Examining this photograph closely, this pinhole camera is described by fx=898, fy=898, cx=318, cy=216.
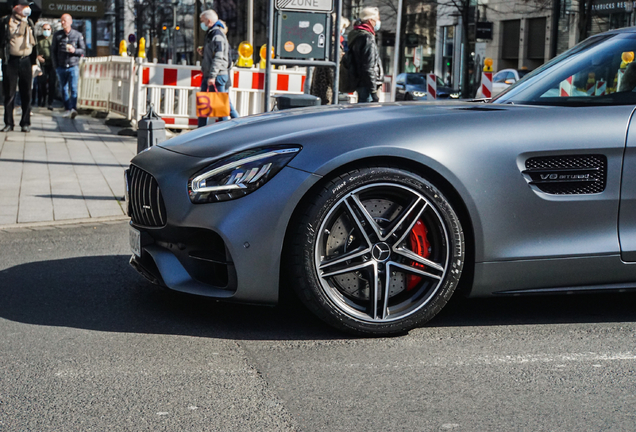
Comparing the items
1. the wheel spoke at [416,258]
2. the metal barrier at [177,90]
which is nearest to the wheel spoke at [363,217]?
the wheel spoke at [416,258]

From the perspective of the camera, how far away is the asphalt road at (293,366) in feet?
9.39

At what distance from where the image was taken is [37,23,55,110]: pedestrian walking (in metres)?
21.3

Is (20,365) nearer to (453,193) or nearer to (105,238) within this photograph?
(453,193)

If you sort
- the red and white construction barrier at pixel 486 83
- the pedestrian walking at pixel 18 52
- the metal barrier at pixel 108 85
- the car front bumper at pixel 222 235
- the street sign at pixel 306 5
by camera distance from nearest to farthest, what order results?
the car front bumper at pixel 222 235 < the street sign at pixel 306 5 < the pedestrian walking at pixel 18 52 < the metal barrier at pixel 108 85 < the red and white construction barrier at pixel 486 83

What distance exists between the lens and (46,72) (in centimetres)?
2264

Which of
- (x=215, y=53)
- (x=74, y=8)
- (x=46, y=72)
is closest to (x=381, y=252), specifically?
(x=215, y=53)

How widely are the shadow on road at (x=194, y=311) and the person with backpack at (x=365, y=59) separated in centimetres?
612

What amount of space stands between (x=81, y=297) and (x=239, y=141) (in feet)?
4.28

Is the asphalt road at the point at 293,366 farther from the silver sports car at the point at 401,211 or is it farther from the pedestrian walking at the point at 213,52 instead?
the pedestrian walking at the point at 213,52

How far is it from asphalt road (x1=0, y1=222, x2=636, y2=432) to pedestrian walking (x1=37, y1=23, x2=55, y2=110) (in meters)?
17.8

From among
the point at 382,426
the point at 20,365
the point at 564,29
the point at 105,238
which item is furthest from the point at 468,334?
the point at 564,29

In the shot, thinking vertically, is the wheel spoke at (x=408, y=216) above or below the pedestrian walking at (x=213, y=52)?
below

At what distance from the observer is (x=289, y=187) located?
357cm

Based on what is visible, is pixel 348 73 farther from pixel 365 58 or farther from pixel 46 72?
pixel 46 72
